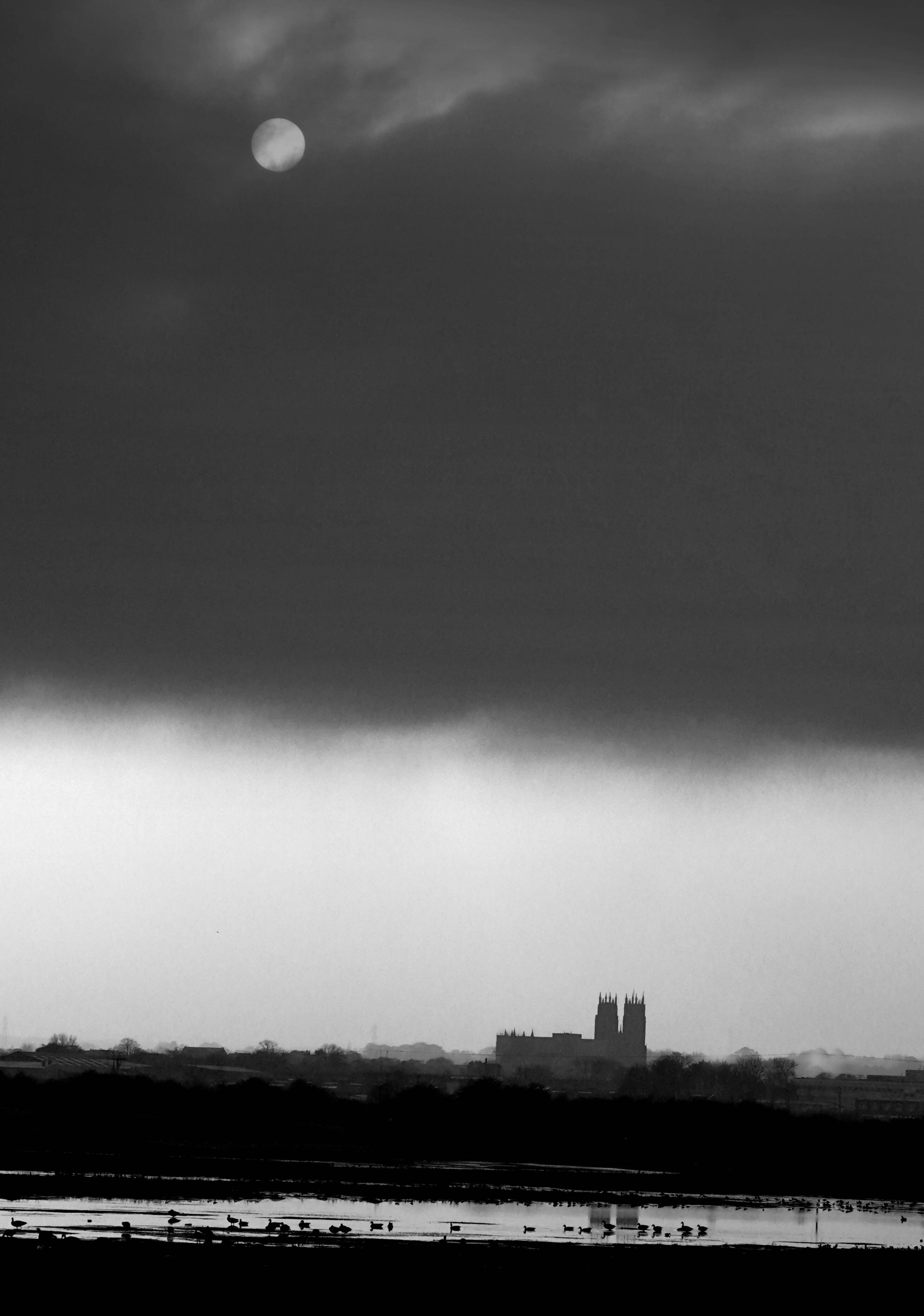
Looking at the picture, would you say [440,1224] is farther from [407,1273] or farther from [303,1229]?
[407,1273]

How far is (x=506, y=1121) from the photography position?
153 meters

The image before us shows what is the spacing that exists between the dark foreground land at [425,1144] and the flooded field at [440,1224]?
16.8 ft

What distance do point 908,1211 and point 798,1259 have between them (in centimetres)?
4154

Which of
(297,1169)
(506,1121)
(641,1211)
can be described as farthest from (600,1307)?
(506,1121)

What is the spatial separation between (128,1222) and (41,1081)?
122842mm

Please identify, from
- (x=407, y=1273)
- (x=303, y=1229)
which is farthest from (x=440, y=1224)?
(x=407, y=1273)

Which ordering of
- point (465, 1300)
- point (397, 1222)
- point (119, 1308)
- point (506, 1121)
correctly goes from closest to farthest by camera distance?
point (119, 1308)
point (465, 1300)
point (397, 1222)
point (506, 1121)

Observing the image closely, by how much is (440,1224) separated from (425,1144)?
233 ft

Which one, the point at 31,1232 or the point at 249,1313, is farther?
the point at 31,1232

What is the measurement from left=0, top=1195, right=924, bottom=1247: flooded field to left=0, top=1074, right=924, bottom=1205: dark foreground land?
5129 mm

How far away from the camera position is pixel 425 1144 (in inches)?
5359

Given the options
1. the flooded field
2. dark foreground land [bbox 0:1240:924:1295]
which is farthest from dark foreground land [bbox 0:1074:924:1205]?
dark foreground land [bbox 0:1240:924:1295]

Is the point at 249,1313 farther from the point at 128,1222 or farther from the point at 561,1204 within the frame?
the point at 561,1204

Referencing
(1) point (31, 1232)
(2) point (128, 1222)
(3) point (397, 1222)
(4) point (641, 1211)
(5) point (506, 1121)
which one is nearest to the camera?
(1) point (31, 1232)
